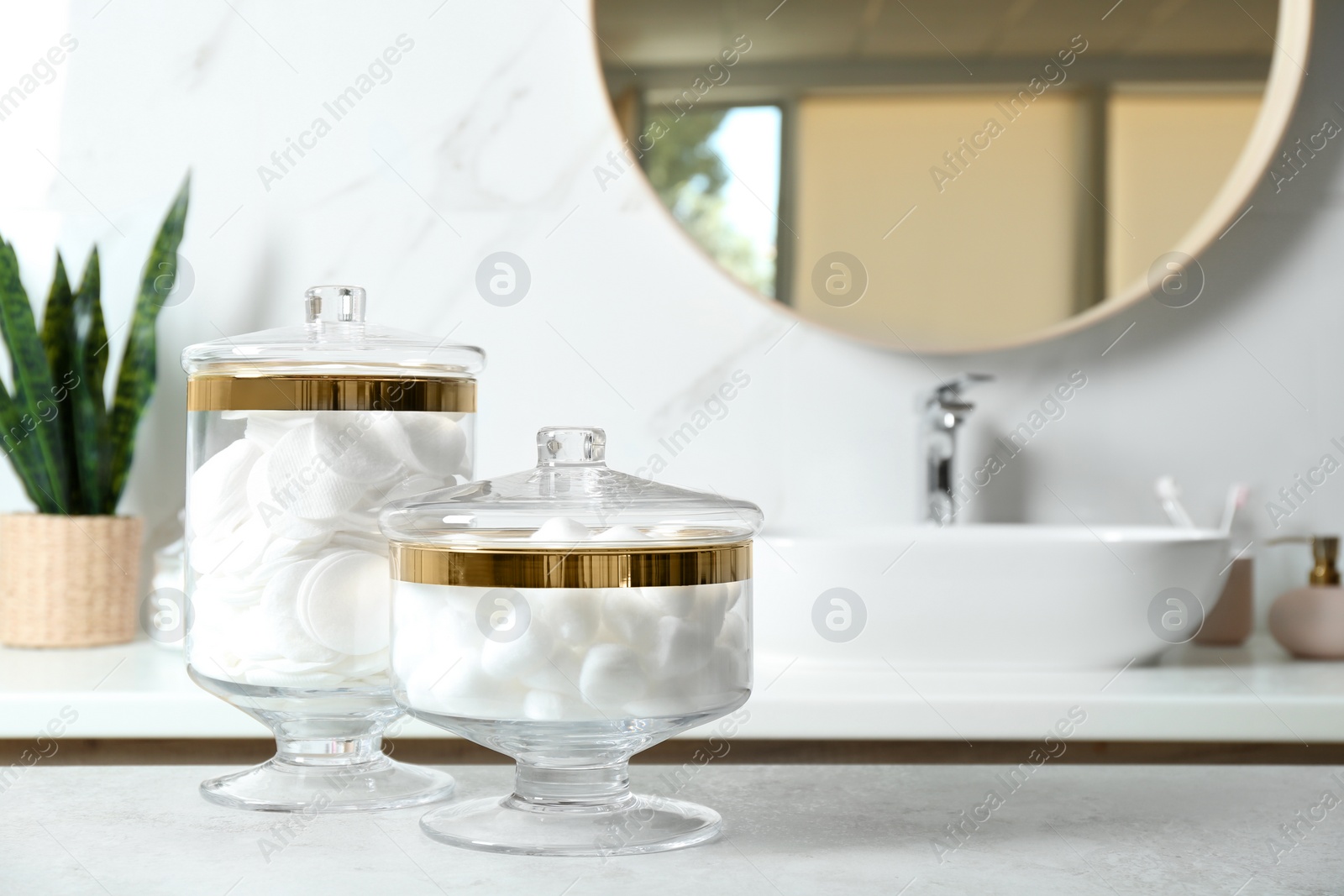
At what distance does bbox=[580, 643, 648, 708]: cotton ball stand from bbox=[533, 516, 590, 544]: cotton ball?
0.04 metres

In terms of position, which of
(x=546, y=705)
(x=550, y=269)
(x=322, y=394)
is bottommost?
(x=546, y=705)

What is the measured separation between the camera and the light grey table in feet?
1.38

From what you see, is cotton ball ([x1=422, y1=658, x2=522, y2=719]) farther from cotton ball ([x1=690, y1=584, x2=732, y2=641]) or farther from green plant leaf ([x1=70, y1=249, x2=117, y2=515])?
green plant leaf ([x1=70, y1=249, x2=117, y2=515])

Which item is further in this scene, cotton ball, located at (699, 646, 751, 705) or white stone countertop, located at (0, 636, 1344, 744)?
white stone countertop, located at (0, 636, 1344, 744)

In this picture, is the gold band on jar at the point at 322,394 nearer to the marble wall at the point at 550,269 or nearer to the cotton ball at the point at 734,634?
the cotton ball at the point at 734,634

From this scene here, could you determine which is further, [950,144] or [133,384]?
[950,144]

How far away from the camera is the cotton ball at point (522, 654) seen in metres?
0.41

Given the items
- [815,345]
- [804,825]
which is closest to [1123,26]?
[815,345]

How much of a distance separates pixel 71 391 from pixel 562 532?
1034mm

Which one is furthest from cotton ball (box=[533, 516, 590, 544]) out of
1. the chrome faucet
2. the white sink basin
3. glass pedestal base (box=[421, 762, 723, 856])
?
the chrome faucet

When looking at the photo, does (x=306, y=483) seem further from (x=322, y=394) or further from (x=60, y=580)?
(x=60, y=580)

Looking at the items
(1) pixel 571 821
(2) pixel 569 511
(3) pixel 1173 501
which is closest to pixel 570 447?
(2) pixel 569 511

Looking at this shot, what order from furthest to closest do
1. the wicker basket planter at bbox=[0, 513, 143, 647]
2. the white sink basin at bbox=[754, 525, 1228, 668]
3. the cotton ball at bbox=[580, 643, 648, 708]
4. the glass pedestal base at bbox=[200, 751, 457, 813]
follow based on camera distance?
1. the wicker basket planter at bbox=[0, 513, 143, 647]
2. the white sink basin at bbox=[754, 525, 1228, 668]
3. the glass pedestal base at bbox=[200, 751, 457, 813]
4. the cotton ball at bbox=[580, 643, 648, 708]

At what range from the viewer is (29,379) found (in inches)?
48.8
